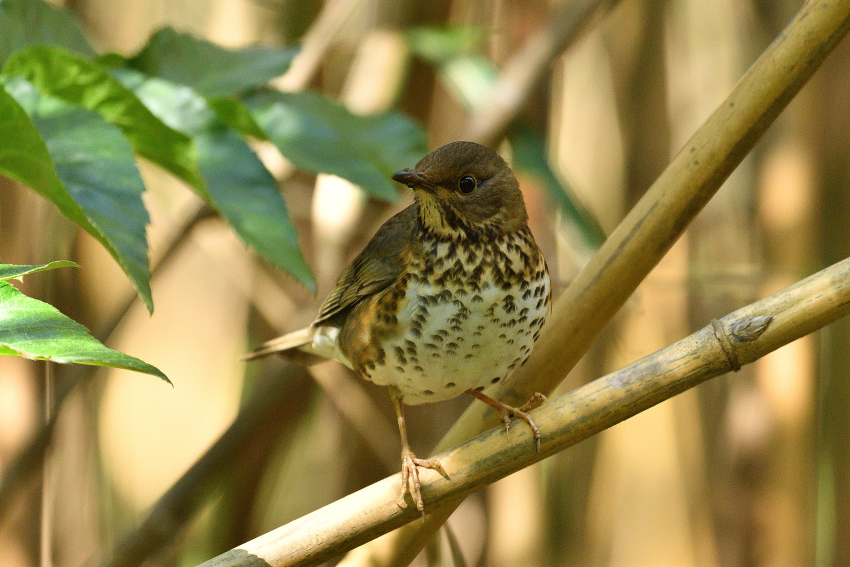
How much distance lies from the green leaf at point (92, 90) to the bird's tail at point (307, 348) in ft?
2.45

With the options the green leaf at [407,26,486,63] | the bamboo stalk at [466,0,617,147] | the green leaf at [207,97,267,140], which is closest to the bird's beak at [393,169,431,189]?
the green leaf at [207,97,267,140]

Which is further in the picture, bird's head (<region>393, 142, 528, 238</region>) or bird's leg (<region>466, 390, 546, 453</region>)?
bird's head (<region>393, 142, 528, 238</region>)

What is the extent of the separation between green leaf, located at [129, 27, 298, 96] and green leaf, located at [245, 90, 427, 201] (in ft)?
0.20

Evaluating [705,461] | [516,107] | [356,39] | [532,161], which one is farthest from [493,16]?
[705,461]

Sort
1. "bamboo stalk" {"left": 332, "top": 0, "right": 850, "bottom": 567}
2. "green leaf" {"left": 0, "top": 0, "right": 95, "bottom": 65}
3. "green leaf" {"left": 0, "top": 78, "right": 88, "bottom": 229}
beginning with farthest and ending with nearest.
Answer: "green leaf" {"left": 0, "top": 0, "right": 95, "bottom": 65} < "bamboo stalk" {"left": 332, "top": 0, "right": 850, "bottom": 567} < "green leaf" {"left": 0, "top": 78, "right": 88, "bottom": 229}

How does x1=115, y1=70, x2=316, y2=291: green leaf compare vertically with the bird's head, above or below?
below

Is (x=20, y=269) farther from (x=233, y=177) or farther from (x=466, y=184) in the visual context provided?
(x=466, y=184)

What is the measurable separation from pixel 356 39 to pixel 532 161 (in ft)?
3.16

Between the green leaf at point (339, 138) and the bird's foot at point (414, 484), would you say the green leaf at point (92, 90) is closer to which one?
the green leaf at point (339, 138)

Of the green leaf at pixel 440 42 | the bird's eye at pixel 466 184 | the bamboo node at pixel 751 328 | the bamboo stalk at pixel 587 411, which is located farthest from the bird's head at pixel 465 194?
the green leaf at pixel 440 42

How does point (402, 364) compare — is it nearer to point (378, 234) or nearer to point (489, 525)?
point (378, 234)

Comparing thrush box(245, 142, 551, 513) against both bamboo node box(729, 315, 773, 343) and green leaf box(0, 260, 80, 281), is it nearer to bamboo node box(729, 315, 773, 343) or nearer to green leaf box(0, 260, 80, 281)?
bamboo node box(729, 315, 773, 343)

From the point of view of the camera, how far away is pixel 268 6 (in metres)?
3.21

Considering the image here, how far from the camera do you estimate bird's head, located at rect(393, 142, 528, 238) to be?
1.72m
